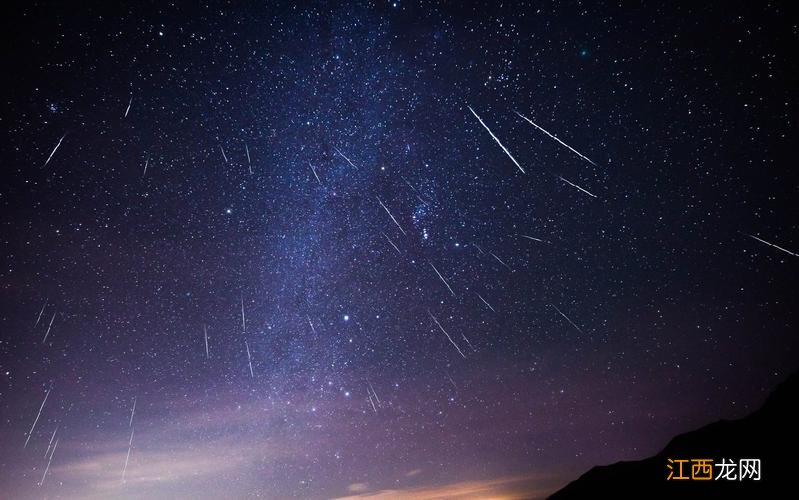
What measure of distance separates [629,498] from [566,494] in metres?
19.2

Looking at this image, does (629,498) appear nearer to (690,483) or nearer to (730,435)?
(690,483)

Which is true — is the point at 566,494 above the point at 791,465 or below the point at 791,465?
above

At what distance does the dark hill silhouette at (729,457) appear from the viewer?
41875 millimetres

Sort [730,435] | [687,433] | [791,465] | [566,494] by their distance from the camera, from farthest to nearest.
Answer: [566,494] < [687,433] < [730,435] < [791,465]

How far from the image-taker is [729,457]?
3709 cm

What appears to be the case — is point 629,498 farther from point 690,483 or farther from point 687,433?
point 687,433

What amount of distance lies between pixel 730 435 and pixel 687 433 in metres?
14.2

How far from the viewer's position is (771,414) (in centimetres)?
5269

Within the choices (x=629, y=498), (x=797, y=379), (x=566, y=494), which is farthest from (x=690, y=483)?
(x=566, y=494)

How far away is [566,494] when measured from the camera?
262 ft

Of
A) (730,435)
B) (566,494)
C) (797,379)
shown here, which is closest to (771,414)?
(797,379)

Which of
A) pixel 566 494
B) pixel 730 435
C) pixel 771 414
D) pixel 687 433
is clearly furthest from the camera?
pixel 566 494

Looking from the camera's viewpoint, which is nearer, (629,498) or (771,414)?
(771,414)

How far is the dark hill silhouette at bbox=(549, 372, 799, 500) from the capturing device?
41875 millimetres
